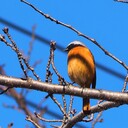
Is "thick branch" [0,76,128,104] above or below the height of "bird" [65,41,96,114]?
below

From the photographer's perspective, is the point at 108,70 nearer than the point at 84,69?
Yes

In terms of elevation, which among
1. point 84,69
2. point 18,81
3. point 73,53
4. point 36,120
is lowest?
point 18,81

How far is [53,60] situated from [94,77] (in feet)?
4.77

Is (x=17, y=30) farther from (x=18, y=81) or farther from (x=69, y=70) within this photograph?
(x=69, y=70)

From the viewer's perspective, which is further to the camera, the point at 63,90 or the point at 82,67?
the point at 82,67

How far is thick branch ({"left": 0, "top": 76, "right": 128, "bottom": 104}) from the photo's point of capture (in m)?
2.43

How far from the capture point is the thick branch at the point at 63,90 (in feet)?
7.97

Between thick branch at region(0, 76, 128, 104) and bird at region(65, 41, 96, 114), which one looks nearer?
thick branch at region(0, 76, 128, 104)

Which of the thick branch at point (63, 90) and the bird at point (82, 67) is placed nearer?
the thick branch at point (63, 90)

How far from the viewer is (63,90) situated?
2.48 meters

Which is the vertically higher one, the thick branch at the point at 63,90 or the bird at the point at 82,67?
the bird at the point at 82,67

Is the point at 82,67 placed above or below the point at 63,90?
above

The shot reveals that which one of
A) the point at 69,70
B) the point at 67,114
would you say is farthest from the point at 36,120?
the point at 69,70

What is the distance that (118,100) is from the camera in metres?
2.52
